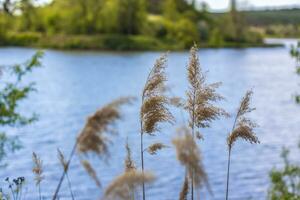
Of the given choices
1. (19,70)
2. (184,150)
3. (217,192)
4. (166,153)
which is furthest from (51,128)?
(184,150)

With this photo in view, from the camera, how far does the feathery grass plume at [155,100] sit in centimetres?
463

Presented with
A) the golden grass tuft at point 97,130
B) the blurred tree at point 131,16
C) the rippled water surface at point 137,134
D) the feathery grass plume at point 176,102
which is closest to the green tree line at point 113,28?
the blurred tree at point 131,16

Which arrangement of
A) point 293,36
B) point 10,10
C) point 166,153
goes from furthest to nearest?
point 293,36 → point 166,153 → point 10,10

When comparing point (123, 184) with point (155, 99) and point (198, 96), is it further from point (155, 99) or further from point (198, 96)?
point (198, 96)

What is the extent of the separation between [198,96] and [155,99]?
399 millimetres

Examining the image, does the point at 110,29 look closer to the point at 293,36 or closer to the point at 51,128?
the point at 293,36

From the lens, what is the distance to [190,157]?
3.26 meters

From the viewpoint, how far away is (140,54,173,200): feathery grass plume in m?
4.63

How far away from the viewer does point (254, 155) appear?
2097cm

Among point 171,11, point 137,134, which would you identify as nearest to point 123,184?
point 137,134

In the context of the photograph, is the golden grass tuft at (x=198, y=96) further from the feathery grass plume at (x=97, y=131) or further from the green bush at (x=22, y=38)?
the green bush at (x=22, y=38)

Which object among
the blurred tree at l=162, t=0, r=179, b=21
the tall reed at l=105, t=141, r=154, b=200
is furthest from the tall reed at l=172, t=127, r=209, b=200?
the blurred tree at l=162, t=0, r=179, b=21

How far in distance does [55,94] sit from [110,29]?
238 ft

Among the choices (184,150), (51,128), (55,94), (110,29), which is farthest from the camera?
(110,29)
